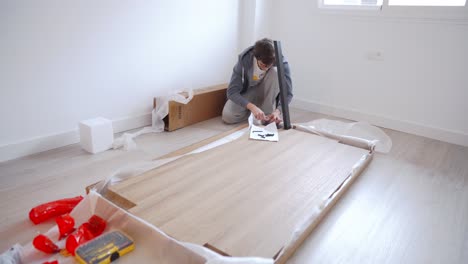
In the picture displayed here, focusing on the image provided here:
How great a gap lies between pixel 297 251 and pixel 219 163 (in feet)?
1.89

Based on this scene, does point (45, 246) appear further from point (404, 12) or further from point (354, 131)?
point (404, 12)

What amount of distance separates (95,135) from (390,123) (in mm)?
2407

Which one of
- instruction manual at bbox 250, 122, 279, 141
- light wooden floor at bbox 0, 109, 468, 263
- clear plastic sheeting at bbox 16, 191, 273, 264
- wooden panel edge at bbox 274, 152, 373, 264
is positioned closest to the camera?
clear plastic sheeting at bbox 16, 191, 273, 264

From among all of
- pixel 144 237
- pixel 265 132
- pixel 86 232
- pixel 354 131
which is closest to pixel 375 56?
pixel 354 131

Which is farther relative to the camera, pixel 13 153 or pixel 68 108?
pixel 68 108

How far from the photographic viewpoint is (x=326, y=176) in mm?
1614

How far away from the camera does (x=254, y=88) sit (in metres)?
2.64

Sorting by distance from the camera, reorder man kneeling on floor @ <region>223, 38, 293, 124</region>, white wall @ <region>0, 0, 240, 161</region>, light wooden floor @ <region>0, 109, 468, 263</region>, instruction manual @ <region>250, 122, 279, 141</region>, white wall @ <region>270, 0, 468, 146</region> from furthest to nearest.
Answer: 1. white wall @ <region>270, 0, 468, 146</region>
2. man kneeling on floor @ <region>223, 38, 293, 124</region>
3. instruction manual @ <region>250, 122, 279, 141</region>
4. white wall @ <region>0, 0, 240, 161</region>
5. light wooden floor @ <region>0, 109, 468, 263</region>

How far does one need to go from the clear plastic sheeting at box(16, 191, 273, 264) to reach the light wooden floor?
0.88 feet

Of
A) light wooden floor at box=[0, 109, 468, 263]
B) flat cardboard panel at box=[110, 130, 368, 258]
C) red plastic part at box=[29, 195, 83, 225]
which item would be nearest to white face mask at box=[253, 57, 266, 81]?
light wooden floor at box=[0, 109, 468, 263]

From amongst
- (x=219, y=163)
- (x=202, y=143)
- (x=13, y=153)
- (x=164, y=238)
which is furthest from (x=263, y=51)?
(x=13, y=153)

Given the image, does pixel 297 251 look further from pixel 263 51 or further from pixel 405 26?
pixel 405 26

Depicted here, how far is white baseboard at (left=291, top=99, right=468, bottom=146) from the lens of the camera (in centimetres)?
264

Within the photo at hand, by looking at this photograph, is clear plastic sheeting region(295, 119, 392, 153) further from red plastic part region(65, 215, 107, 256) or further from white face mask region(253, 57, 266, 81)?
red plastic part region(65, 215, 107, 256)
